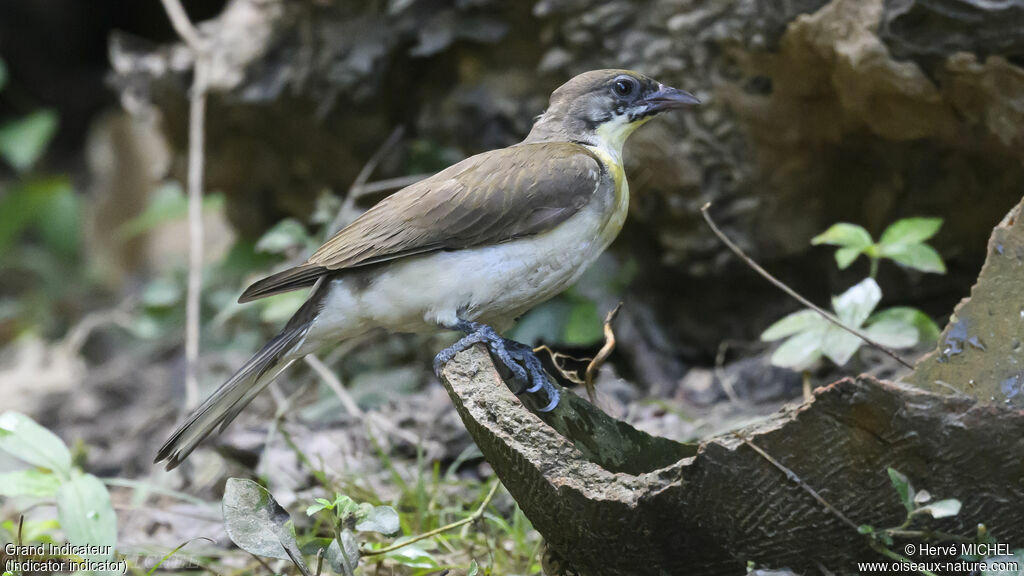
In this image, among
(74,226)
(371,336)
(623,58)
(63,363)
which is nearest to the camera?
(623,58)

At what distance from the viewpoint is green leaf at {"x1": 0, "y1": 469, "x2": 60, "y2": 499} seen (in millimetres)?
3051

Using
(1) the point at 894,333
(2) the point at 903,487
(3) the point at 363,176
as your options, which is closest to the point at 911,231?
(1) the point at 894,333

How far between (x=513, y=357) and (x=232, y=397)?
38.3 inches

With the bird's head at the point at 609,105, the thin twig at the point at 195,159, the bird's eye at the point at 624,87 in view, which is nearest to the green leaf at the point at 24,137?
the thin twig at the point at 195,159

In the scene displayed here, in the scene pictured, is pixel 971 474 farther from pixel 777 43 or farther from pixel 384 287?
pixel 777 43

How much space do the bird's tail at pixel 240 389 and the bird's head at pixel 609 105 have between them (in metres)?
1.19

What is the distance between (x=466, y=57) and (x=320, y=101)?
879 mm

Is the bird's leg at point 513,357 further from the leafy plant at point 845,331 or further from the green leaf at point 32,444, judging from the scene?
the green leaf at point 32,444

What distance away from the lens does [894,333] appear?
3.55 meters

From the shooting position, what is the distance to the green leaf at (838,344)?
3.44 m

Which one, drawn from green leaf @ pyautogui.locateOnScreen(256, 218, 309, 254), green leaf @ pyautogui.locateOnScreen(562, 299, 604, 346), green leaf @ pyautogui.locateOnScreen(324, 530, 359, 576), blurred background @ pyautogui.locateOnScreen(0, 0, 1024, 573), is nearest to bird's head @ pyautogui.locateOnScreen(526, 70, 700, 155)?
blurred background @ pyautogui.locateOnScreen(0, 0, 1024, 573)

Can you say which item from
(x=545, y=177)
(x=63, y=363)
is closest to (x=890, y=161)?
(x=545, y=177)

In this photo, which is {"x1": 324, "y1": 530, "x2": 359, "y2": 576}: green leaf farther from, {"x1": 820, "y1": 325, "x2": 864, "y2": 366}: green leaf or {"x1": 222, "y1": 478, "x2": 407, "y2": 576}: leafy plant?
{"x1": 820, "y1": 325, "x2": 864, "y2": 366}: green leaf

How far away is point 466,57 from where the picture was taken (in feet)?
17.4
